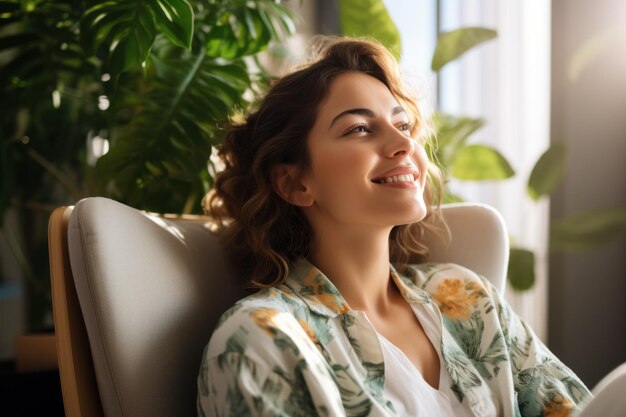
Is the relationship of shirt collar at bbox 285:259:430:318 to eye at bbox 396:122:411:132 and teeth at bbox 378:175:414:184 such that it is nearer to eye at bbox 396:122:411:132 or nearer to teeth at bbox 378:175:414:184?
teeth at bbox 378:175:414:184

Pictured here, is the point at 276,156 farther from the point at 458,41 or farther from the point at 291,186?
the point at 458,41

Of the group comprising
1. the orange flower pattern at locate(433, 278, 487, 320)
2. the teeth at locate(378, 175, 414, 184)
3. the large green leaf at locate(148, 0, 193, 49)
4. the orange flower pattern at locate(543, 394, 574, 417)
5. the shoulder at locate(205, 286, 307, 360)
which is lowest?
the orange flower pattern at locate(543, 394, 574, 417)

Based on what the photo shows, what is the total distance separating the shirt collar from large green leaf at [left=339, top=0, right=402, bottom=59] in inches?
34.9

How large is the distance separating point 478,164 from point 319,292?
1104 mm

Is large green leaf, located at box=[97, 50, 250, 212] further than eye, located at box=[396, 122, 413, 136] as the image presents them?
Yes

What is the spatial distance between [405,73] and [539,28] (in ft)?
4.41

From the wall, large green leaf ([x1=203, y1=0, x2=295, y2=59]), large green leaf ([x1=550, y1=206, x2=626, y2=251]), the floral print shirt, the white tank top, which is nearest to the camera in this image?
the floral print shirt

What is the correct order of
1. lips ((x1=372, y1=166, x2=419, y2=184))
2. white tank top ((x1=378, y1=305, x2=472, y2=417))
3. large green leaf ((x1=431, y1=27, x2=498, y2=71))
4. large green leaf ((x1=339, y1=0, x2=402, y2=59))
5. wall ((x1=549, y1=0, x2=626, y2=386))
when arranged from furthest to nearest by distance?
wall ((x1=549, y1=0, x2=626, y2=386)) → large green leaf ((x1=431, y1=27, x2=498, y2=71)) → large green leaf ((x1=339, y1=0, x2=402, y2=59)) → lips ((x1=372, y1=166, x2=419, y2=184)) → white tank top ((x1=378, y1=305, x2=472, y2=417))

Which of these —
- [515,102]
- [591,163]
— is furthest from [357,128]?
[515,102]

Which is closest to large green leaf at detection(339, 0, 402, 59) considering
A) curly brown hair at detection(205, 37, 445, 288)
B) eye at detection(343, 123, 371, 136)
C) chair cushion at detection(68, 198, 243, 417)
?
curly brown hair at detection(205, 37, 445, 288)

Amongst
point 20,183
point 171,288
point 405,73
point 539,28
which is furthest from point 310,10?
point 171,288

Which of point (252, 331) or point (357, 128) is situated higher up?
point (357, 128)

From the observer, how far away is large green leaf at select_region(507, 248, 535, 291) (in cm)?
224

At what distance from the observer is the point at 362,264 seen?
134cm
